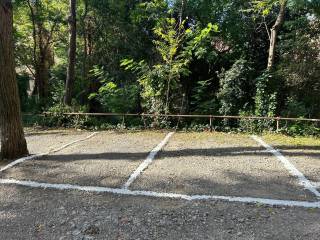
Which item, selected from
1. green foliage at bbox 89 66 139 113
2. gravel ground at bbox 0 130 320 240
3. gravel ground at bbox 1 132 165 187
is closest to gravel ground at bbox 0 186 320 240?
gravel ground at bbox 0 130 320 240

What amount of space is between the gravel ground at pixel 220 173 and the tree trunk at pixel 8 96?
2.82 meters

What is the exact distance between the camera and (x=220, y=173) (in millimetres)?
5801

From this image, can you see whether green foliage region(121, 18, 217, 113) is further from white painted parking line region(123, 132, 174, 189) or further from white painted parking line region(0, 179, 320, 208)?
white painted parking line region(0, 179, 320, 208)

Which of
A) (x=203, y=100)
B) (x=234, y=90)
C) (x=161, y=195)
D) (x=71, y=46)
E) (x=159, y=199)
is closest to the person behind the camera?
(x=159, y=199)

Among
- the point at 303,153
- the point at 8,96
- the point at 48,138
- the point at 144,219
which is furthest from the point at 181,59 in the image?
the point at 144,219

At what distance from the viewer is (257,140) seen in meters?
8.67

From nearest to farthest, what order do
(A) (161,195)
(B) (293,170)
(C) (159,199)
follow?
(C) (159,199), (A) (161,195), (B) (293,170)

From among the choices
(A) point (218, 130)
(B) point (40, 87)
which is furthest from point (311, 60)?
(B) point (40, 87)

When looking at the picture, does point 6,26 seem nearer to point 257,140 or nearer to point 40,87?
point 257,140

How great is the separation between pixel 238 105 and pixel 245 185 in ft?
23.6

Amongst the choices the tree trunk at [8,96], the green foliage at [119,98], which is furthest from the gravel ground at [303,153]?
the tree trunk at [8,96]

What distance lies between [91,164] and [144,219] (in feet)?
8.43

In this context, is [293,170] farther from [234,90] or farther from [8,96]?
[234,90]

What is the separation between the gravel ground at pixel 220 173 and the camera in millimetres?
4996
